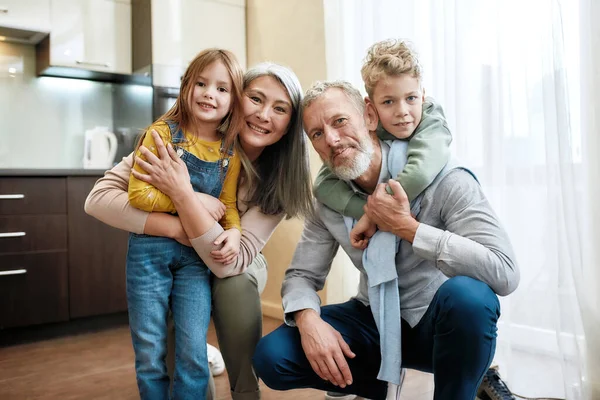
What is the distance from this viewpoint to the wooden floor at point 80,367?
2.08 meters

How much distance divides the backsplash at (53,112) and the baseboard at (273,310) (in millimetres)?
1436

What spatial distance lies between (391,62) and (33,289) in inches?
93.4

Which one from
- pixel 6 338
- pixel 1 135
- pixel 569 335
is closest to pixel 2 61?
pixel 1 135

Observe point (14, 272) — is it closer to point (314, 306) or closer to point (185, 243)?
point (185, 243)

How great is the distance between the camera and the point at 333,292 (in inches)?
113

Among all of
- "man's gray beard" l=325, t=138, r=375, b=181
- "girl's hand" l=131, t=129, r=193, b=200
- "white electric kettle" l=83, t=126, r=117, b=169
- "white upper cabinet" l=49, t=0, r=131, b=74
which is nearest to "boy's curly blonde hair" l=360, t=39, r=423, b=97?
"man's gray beard" l=325, t=138, r=375, b=181

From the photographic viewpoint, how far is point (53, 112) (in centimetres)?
360

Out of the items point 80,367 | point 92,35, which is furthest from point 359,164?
point 92,35

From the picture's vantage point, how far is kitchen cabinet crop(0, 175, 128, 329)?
111 inches

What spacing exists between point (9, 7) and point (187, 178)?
228 centimetres

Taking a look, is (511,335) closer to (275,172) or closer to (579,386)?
(579,386)

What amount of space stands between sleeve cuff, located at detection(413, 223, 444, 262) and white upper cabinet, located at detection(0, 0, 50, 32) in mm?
2811

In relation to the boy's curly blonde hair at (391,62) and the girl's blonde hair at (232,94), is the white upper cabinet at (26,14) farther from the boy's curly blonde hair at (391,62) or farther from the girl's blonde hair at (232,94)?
the boy's curly blonde hair at (391,62)

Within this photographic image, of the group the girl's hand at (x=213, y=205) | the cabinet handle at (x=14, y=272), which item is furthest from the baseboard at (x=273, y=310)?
the girl's hand at (x=213, y=205)
